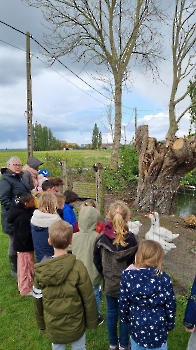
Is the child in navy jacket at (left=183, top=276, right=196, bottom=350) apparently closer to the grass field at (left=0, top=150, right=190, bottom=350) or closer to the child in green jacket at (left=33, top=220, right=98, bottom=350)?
the child in green jacket at (left=33, top=220, right=98, bottom=350)

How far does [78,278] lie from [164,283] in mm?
702

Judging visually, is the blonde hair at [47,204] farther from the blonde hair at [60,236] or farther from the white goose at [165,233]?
the white goose at [165,233]

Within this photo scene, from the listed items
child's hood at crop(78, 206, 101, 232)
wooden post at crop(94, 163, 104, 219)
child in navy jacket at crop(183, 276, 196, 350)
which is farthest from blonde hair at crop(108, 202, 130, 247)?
wooden post at crop(94, 163, 104, 219)

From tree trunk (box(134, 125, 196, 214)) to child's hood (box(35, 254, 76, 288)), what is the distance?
5549 millimetres

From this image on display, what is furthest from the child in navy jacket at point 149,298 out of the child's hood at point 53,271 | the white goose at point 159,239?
the white goose at point 159,239

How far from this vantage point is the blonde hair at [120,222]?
88.7 inches

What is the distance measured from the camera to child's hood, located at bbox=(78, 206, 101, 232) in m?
2.53

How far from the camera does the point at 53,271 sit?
5.94ft

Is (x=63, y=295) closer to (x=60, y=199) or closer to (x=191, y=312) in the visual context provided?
(x=191, y=312)

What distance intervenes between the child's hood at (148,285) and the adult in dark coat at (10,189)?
8.93 feet

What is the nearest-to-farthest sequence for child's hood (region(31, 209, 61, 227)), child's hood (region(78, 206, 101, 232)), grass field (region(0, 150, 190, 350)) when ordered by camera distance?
child's hood (region(78, 206, 101, 232)) → grass field (region(0, 150, 190, 350)) → child's hood (region(31, 209, 61, 227))

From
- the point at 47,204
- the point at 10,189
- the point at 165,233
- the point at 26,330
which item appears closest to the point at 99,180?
the point at 165,233

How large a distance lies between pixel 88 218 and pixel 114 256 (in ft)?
1.64

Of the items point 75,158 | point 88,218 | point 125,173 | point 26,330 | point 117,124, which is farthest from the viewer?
point 75,158
